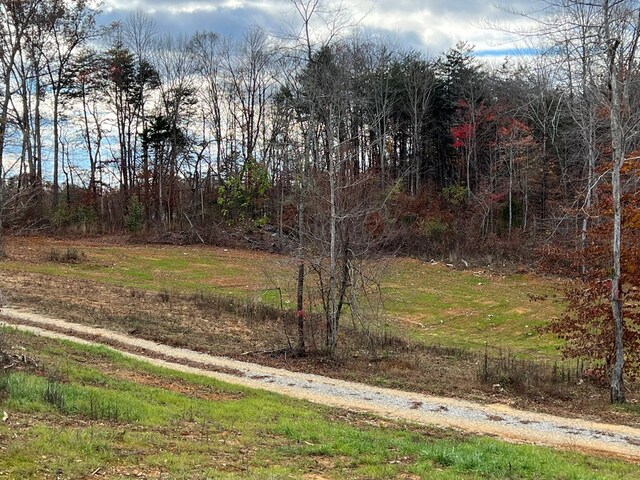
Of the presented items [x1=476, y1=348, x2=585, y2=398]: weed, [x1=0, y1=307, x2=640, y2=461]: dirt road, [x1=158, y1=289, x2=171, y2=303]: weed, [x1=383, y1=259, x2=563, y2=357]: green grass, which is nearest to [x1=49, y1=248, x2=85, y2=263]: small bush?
[x1=158, y1=289, x2=171, y2=303]: weed

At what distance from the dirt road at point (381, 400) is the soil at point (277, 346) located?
1.90ft

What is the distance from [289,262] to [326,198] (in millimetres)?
2136

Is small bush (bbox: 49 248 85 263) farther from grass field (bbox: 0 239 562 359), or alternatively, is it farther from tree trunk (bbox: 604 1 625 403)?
tree trunk (bbox: 604 1 625 403)

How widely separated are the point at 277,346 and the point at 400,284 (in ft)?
55.8

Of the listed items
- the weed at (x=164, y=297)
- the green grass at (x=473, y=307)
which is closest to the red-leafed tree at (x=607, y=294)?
the green grass at (x=473, y=307)

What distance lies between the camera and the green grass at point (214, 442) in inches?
225

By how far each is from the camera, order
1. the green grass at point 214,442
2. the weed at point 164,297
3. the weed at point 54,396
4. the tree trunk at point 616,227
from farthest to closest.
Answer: the weed at point 164,297
the tree trunk at point 616,227
the weed at point 54,396
the green grass at point 214,442

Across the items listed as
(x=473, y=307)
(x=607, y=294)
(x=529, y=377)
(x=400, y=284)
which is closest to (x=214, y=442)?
(x=529, y=377)

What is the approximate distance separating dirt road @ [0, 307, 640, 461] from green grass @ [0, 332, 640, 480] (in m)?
1.39

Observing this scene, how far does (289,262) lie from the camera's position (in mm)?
16828

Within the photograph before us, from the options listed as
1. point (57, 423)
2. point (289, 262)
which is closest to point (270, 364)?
point (289, 262)

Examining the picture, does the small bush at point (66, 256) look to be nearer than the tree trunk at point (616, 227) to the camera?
No

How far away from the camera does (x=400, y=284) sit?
112ft

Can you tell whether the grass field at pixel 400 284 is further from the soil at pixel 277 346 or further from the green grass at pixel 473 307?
the soil at pixel 277 346
